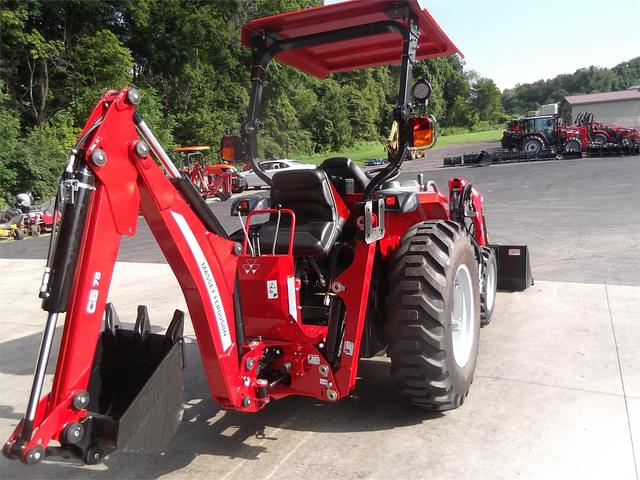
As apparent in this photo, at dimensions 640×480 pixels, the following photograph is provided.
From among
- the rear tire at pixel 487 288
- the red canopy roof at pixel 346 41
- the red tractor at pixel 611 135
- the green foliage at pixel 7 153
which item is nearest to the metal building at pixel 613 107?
the red tractor at pixel 611 135

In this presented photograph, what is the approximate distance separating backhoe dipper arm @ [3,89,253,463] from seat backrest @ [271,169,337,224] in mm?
918

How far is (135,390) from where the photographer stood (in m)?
2.67

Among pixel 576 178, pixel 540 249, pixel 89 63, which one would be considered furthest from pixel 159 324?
pixel 89 63

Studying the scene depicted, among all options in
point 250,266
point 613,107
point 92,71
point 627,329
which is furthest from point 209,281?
point 613,107

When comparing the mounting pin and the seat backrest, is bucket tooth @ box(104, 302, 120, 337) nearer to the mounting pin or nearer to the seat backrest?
the mounting pin

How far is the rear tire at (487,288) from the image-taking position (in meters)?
4.80

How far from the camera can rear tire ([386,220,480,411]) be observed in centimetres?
300

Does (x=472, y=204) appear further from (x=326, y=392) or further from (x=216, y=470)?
(x=216, y=470)

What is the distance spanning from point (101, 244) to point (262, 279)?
939 millimetres

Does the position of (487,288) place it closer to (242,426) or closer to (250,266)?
(242,426)

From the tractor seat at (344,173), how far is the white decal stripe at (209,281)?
149 centimetres

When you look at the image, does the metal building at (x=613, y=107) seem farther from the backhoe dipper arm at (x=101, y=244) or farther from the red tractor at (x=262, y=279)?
the backhoe dipper arm at (x=101, y=244)

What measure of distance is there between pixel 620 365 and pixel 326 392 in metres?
2.32

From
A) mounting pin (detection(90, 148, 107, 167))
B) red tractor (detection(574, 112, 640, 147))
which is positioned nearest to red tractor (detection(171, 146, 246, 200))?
mounting pin (detection(90, 148, 107, 167))
